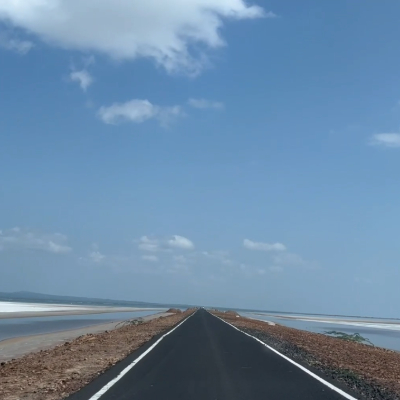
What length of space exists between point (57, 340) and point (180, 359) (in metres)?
15.4

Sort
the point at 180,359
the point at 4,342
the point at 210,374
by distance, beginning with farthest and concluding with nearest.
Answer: the point at 4,342 < the point at 180,359 < the point at 210,374

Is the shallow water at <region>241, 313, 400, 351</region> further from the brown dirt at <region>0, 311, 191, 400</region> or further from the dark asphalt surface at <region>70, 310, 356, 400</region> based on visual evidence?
the brown dirt at <region>0, 311, 191, 400</region>

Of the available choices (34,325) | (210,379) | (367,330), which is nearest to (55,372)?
(210,379)

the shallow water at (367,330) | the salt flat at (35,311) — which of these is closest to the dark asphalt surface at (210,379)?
the shallow water at (367,330)

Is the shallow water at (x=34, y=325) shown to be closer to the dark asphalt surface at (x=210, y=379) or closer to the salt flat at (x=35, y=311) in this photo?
the salt flat at (x=35, y=311)

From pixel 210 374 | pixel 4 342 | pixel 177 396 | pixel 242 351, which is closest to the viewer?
pixel 177 396

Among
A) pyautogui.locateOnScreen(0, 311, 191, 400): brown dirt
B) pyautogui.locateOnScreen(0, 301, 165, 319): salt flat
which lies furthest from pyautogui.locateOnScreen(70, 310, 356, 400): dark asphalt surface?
pyautogui.locateOnScreen(0, 301, 165, 319): salt flat

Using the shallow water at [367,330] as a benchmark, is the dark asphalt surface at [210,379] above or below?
below

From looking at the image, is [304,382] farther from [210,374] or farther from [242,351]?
[242,351]

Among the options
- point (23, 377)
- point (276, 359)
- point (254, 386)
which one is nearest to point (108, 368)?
point (23, 377)

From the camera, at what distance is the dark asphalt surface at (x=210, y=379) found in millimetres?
12289

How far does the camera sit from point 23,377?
14.9m

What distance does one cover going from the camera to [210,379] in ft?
48.5

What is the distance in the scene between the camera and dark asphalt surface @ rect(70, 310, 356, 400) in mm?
12289
